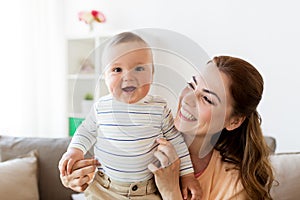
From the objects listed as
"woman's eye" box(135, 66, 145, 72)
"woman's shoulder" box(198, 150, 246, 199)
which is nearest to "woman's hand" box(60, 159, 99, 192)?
"woman's eye" box(135, 66, 145, 72)

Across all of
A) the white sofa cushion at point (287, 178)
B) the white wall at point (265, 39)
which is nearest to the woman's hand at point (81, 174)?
the white sofa cushion at point (287, 178)

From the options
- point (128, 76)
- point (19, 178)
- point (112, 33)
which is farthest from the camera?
point (112, 33)

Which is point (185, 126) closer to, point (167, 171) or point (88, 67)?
point (167, 171)

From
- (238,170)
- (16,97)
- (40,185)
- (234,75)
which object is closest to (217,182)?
(238,170)

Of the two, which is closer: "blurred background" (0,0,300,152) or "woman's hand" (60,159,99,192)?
"woman's hand" (60,159,99,192)

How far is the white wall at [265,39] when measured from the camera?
213 cm

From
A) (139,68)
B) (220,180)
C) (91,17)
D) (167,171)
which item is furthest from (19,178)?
(91,17)

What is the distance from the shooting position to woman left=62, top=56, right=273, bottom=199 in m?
0.88

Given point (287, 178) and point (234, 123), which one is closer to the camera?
point (234, 123)

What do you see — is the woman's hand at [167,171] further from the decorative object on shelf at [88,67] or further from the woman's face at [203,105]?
the decorative object on shelf at [88,67]

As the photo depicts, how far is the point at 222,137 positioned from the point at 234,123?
0.06 m

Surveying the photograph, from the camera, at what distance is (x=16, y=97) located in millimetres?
2742

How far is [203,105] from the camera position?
0.91 metres

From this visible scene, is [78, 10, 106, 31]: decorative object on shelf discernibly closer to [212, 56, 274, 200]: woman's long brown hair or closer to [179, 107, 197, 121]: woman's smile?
[212, 56, 274, 200]: woman's long brown hair
